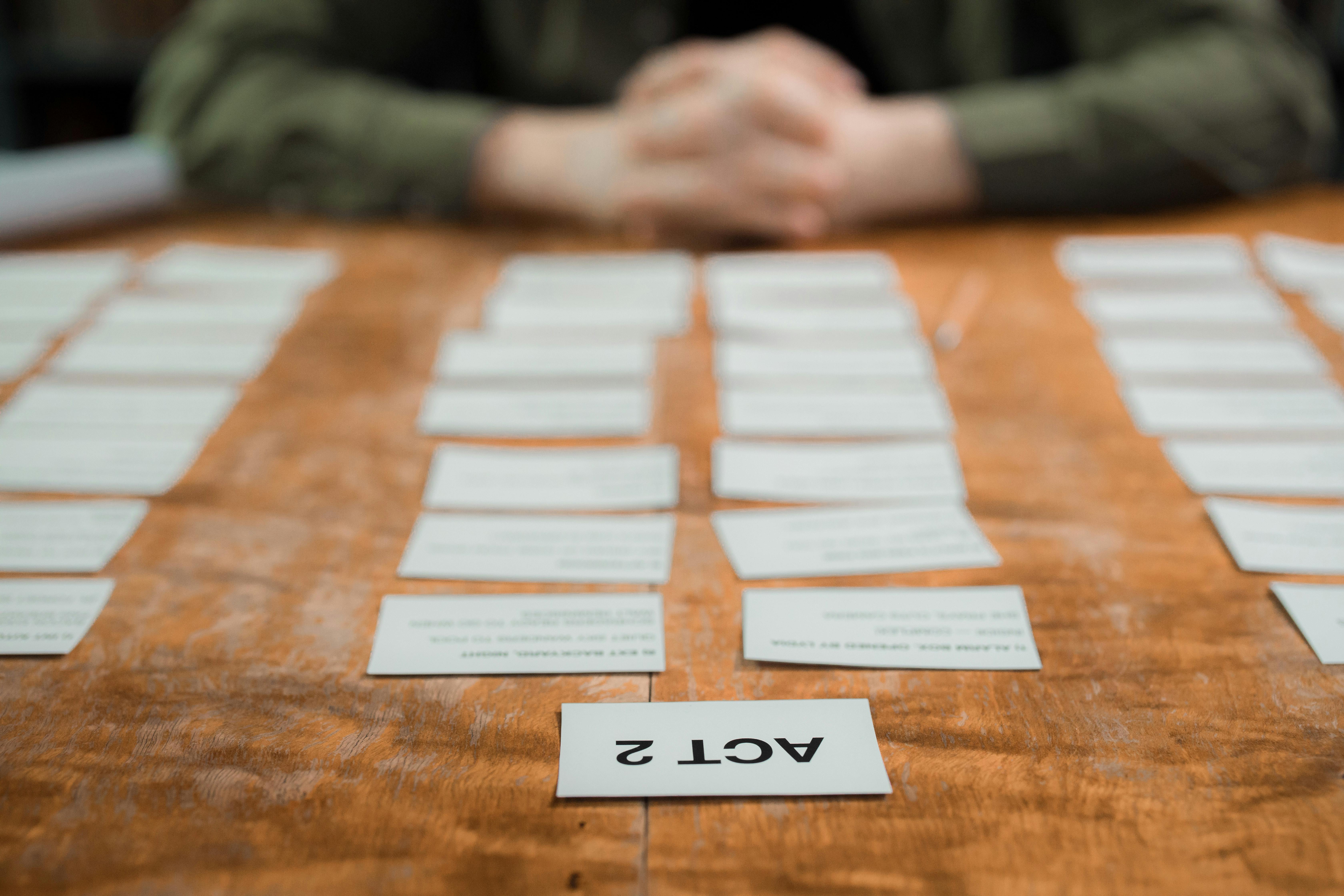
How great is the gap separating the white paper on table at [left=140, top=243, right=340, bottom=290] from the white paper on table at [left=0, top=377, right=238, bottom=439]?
0.23 meters

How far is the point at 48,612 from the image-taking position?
1.55ft

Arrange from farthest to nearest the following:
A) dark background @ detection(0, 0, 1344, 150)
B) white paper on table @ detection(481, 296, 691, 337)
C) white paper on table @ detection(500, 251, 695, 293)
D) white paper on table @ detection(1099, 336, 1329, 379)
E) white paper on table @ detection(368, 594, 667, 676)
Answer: dark background @ detection(0, 0, 1344, 150)
white paper on table @ detection(500, 251, 695, 293)
white paper on table @ detection(481, 296, 691, 337)
white paper on table @ detection(1099, 336, 1329, 379)
white paper on table @ detection(368, 594, 667, 676)

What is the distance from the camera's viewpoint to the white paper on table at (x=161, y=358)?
0.74m

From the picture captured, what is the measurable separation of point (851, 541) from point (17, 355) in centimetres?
68

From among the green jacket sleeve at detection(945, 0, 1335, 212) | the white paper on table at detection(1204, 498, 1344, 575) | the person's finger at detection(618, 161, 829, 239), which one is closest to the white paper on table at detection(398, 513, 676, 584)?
the white paper on table at detection(1204, 498, 1344, 575)

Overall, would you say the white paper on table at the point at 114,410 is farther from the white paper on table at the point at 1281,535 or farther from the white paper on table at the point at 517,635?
the white paper on table at the point at 1281,535

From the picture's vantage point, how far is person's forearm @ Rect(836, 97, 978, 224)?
1035 mm

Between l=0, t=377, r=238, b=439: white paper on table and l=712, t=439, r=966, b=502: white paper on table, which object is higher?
l=0, t=377, r=238, b=439: white paper on table

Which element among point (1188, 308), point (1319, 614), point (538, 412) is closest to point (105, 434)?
point (538, 412)

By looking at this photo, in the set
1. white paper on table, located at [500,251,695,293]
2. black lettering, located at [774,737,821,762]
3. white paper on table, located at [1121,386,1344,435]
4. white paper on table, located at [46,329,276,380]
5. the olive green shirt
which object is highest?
the olive green shirt

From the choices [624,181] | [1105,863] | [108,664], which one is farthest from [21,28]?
[1105,863]

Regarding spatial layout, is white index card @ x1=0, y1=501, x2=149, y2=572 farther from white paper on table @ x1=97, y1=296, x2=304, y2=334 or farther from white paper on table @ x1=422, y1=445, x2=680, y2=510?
white paper on table @ x1=97, y1=296, x2=304, y2=334

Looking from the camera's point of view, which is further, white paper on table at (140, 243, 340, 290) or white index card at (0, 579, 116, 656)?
white paper on table at (140, 243, 340, 290)

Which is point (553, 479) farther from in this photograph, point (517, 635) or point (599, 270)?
point (599, 270)
